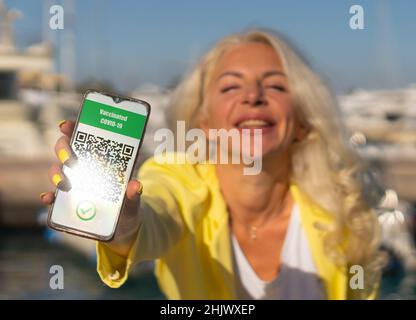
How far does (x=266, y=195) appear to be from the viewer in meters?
1.19

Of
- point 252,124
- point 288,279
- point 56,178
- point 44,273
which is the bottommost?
point 288,279

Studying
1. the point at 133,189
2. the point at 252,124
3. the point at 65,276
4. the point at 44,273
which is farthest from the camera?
the point at 65,276

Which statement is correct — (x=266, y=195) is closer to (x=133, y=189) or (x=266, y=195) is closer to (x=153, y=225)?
(x=153, y=225)

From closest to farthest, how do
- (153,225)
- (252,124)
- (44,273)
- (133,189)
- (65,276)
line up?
(133,189) < (153,225) < (252,124) < (44,273) < (65,276)

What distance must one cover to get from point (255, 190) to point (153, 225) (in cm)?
21

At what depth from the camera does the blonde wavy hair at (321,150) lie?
3.87ft

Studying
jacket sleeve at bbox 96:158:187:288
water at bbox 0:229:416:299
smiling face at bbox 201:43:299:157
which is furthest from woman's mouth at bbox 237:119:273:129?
water at bbox 0:229:416:299

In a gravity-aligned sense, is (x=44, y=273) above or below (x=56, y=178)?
above

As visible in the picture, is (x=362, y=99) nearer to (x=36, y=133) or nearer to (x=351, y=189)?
(x=36, y=133)

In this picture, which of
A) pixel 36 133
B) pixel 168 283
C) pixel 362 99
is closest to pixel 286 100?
pixel 168 283

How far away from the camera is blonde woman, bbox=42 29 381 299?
3.76 feet

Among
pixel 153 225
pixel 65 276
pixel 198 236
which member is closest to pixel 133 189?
pixel 153 225

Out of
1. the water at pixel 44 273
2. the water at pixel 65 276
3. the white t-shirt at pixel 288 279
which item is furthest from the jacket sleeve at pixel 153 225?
the water at pixel 44 273

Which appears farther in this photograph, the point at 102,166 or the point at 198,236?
the point at 198,236
